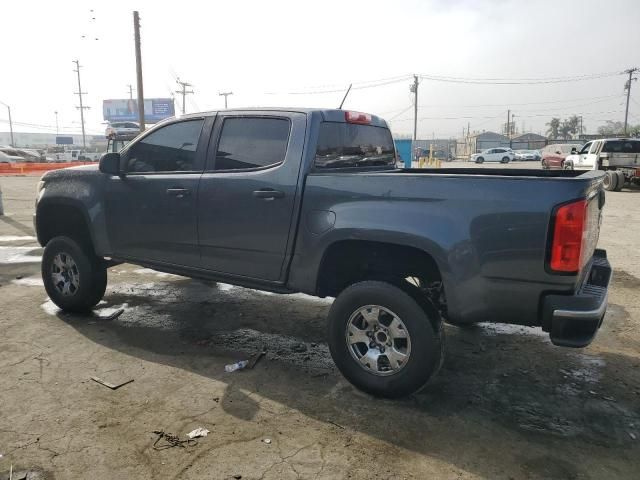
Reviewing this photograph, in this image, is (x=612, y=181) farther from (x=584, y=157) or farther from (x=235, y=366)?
(x=235, y=366)

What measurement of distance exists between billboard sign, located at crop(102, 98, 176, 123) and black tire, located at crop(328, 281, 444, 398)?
295 ft

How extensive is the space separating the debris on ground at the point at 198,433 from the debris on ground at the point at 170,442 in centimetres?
4

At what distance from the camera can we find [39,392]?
340cm

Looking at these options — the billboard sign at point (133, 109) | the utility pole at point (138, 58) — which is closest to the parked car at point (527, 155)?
the utility pole at point (138, 58)

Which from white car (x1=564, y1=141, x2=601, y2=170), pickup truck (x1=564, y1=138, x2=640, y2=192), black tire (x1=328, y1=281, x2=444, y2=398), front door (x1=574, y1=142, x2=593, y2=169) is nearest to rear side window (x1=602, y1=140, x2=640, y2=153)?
pickup truck (x1=564, y1=138, x2=640, y2=192)

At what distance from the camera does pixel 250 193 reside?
12.1ft

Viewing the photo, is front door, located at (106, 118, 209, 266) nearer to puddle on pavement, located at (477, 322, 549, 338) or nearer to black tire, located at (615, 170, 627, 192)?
puddle on pavement, located at (477, 322, 549, 338)

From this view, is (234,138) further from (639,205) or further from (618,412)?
(639,205)

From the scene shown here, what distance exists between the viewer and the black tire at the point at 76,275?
15.8ft

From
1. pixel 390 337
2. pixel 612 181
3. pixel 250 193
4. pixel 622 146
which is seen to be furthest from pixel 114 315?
pixel 622 146

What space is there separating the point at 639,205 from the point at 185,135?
46.7 ft

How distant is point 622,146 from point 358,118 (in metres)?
18.1

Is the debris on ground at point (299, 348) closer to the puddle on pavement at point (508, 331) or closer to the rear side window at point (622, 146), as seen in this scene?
the puddle on pavement at point (508, 331)

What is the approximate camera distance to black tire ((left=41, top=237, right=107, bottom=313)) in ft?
15.8
